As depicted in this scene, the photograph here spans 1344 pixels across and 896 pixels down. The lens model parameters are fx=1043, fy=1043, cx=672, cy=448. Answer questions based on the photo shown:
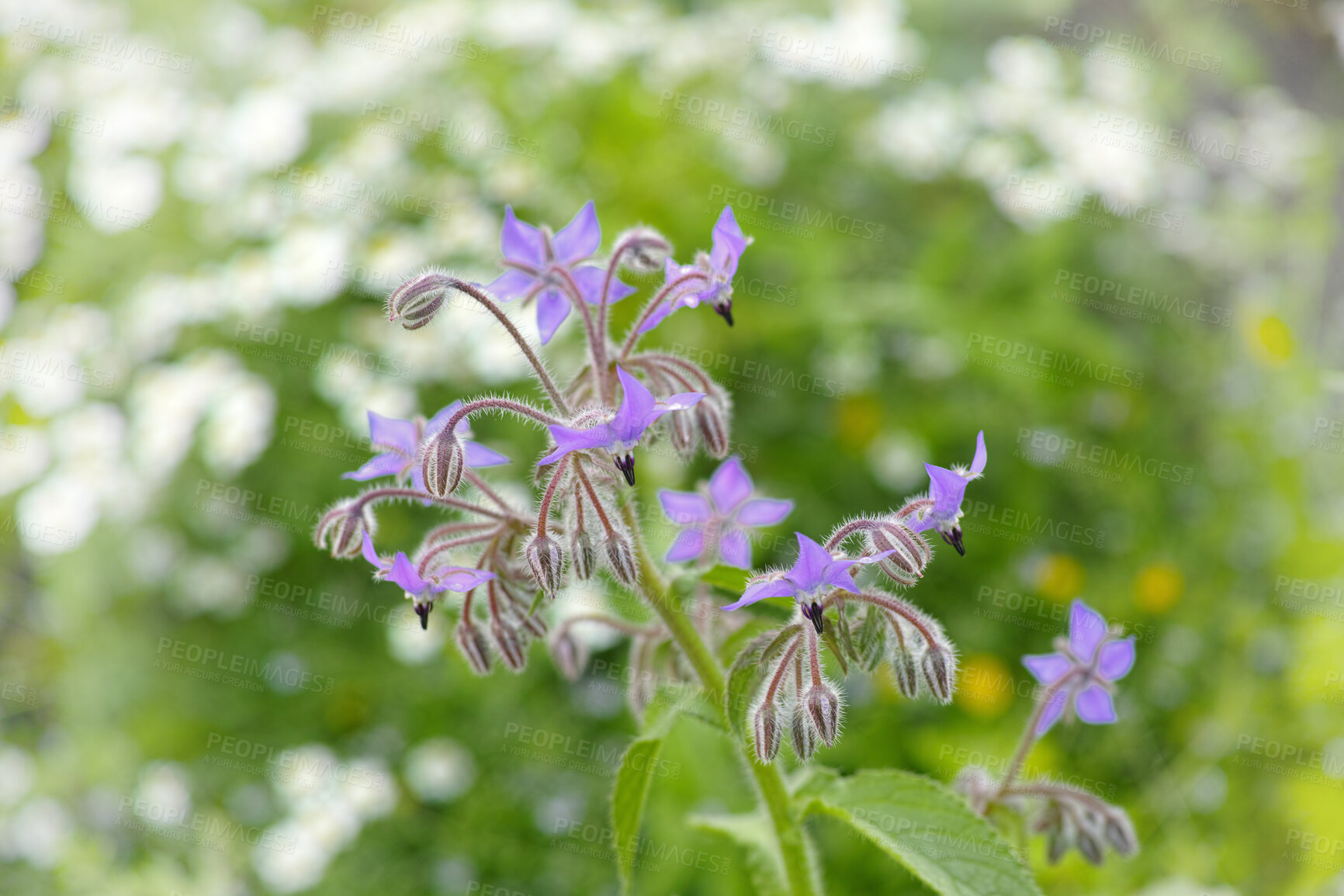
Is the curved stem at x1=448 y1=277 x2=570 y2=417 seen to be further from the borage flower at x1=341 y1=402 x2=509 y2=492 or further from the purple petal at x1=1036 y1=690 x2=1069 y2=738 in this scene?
the purple petal at x1=1036 y1=690 x2=1069 y2=738

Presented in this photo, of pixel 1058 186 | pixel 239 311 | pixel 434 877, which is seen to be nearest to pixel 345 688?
pixel 434 877

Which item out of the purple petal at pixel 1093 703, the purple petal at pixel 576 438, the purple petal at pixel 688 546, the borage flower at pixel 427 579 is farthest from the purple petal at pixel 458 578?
the purple petal at pixel 1093 703

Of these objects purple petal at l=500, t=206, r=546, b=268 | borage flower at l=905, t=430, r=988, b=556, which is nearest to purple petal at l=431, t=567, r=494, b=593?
purple petal at l=500, t=206, r=546, b=268

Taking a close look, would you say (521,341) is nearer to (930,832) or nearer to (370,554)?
(370,554)

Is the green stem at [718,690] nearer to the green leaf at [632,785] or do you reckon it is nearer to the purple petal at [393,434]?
the green leaf at [632,785]

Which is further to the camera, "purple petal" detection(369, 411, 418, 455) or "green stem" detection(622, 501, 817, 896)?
"purple petal" detection(369, 411, 418, 455)

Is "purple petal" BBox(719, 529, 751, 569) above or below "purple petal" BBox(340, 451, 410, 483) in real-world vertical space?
below

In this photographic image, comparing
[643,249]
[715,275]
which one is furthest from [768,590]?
[643,249]
